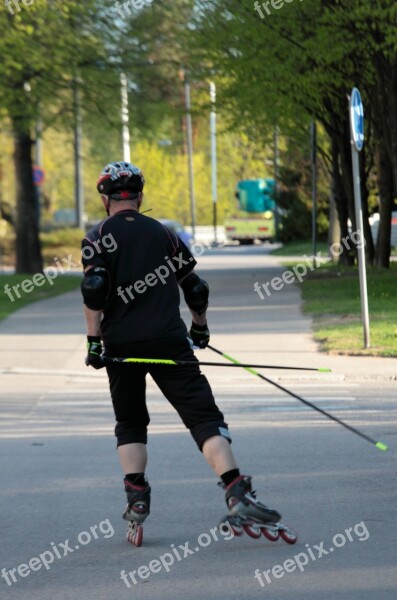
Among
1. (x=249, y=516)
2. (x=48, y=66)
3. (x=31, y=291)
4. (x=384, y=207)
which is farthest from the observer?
(x=384, y=207)

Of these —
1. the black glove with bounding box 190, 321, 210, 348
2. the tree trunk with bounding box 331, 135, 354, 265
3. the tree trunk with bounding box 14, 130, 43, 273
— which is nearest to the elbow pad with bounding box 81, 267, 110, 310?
the black glove with bounding box 190, 321, 210, 348

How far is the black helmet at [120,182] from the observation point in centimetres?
705

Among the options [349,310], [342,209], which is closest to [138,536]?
[349,310]

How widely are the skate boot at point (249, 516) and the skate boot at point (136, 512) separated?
40cm

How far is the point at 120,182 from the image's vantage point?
7.06 metres

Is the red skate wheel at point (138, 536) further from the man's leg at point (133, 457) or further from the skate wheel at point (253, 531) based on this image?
the skate wheel at point (253, 531)

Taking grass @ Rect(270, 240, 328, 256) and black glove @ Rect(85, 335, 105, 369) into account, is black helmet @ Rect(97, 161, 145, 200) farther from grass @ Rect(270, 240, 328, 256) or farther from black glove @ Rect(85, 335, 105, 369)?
grass @ Rect(270, 240, 328, 256)

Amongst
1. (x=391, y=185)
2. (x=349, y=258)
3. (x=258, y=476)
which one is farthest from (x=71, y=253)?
(x=258, y=476)

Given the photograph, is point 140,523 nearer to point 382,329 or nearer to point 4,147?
point 382,329

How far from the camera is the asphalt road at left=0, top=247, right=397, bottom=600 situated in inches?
244

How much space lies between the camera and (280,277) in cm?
3375

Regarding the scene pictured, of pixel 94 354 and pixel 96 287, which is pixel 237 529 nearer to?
pixel 94 354

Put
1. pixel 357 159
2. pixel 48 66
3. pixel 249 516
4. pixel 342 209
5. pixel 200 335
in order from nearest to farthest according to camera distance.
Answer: pixel 249 516 < pixel 200 335 < pixel 357 159 < pixel 48 66 < pixel 342 209

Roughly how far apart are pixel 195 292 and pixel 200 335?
9.4 inches
